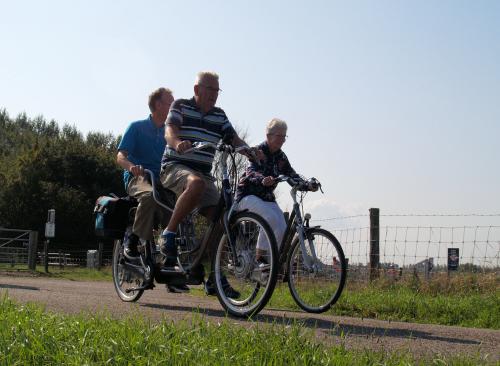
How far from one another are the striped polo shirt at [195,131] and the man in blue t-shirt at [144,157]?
1.96 ft

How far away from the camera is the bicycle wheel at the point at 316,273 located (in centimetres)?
654

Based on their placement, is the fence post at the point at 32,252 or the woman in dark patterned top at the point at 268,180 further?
the fence post at the point at 32,252

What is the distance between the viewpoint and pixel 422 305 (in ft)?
26.9

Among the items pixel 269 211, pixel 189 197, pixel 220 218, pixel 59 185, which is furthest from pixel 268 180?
pixel 59 185

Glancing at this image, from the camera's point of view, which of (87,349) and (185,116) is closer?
(87,349)

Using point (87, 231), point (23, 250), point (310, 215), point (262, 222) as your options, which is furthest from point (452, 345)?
point (87, 231)

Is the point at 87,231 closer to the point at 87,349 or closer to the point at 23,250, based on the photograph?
the point at 23,250

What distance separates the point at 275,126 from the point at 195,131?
1.19 metres

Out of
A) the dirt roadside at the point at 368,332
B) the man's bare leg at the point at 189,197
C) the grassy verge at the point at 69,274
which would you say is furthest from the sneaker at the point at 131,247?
the grassy verge at the point at 69,274

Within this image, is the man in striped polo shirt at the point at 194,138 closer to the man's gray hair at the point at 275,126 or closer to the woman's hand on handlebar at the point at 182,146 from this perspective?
the woman's hand on handlebar at the point at 182,146

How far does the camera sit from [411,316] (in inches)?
317

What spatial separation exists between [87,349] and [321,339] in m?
1.43

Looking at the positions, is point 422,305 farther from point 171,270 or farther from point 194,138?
point 194,138

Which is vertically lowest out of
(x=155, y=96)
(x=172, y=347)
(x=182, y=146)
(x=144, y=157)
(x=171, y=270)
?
(x=172, y=347)
